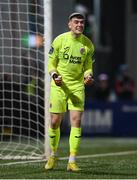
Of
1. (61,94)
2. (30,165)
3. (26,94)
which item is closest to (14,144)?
(26,94)

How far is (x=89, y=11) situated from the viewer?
31.7 m

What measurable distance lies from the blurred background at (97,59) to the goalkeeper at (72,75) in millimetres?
2937

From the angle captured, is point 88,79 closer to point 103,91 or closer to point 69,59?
point 69,59

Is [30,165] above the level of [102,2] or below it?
below

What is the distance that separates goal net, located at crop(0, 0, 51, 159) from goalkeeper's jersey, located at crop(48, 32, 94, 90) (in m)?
3.13

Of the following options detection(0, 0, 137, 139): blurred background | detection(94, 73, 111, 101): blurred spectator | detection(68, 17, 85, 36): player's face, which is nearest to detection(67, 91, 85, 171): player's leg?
detection(68, 17, 85, 36): player's face

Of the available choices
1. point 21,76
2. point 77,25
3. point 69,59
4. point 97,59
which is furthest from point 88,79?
point 97,59

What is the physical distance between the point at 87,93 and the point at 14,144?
10.6 meters

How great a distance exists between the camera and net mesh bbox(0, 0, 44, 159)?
49.5 feet

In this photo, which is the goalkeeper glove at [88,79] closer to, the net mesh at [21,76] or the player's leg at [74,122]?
the player's leg at [74,122]

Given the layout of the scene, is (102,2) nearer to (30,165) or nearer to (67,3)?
(67,3)

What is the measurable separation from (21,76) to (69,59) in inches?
155

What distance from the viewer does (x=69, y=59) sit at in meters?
11.7

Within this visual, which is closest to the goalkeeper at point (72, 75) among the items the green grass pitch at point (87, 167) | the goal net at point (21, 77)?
the green grass pitch at point (87, 167)
